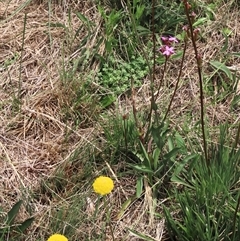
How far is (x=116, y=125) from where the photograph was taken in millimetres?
2125

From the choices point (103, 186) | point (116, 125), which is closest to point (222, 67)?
point (116, 125)

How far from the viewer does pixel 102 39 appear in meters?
2.51

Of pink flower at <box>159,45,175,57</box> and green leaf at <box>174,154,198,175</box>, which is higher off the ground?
pink flower at <box>159,45,175,57</box>

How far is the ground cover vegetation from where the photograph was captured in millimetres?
1887

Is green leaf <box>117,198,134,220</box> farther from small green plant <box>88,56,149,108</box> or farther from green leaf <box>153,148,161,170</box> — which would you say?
small green plant <box>88,56,149,108</box>

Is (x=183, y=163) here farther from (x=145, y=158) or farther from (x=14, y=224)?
(x=14, y=224)

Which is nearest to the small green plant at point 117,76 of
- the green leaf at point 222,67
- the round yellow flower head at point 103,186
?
the green leaf at point 222,67

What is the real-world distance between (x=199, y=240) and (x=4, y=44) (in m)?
1.38

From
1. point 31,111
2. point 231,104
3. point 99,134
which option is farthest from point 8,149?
point 231,104

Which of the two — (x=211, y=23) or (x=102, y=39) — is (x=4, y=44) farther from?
(x=211, y=23)

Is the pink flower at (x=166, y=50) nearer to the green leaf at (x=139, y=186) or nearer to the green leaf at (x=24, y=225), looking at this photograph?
the green leaf at (x=139, y=186)

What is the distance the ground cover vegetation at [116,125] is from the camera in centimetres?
189

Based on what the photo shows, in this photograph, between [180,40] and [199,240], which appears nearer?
[199,240]

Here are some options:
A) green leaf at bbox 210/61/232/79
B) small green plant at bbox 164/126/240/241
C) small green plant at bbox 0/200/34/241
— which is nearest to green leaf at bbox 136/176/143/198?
small green plant at bbox 164/126/240/241
